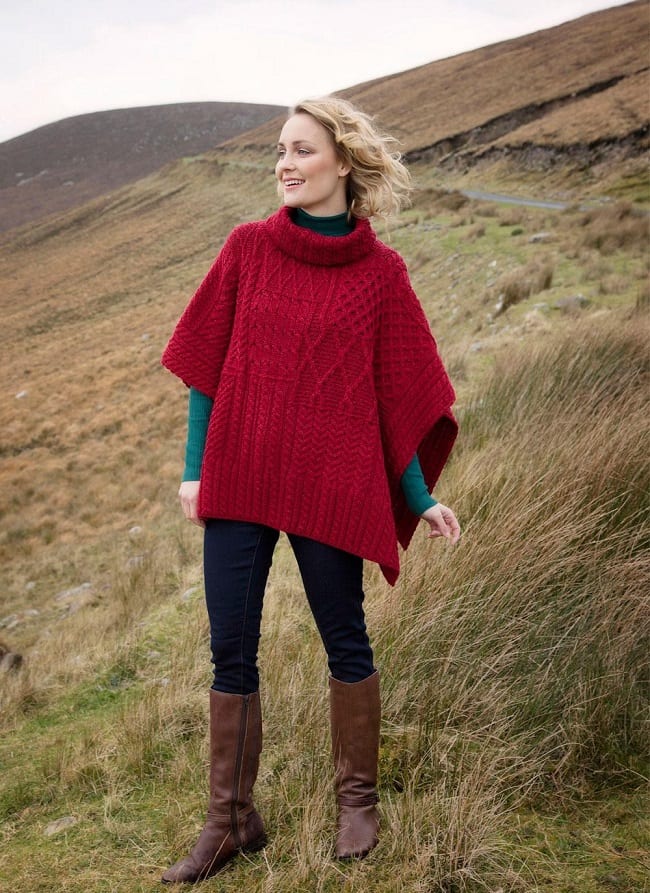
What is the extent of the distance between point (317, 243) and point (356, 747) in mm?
1331

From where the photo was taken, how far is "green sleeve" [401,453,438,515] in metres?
1.99

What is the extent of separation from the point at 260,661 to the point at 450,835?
115 centimetres

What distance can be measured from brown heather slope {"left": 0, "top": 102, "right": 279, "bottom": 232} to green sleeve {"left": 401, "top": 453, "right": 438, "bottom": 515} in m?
Result: 52.4

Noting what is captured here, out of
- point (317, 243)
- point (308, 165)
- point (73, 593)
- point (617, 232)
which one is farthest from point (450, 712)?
point (617, 232)

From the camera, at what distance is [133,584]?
4.93m

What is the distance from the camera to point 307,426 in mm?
1832

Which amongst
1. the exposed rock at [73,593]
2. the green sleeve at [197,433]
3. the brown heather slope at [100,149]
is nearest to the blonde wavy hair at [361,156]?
the green sleeve at [197,433]

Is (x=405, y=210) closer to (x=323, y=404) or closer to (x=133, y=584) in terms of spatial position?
(x=133, y=584)

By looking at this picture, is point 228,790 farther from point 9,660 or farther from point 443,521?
point 9,660

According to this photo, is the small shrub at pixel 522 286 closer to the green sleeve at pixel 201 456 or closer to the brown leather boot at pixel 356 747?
the green sleeve at pixel 201 456

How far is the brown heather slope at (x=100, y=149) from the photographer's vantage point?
51406 millimetres

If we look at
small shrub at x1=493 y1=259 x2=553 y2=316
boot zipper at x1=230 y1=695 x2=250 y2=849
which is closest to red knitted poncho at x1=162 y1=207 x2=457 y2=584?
boot zipper at x1=230 y1=695 x2=250 y2=849

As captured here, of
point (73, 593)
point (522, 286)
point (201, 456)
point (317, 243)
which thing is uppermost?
point (317, 243)

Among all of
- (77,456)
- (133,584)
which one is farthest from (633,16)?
(133,584)
